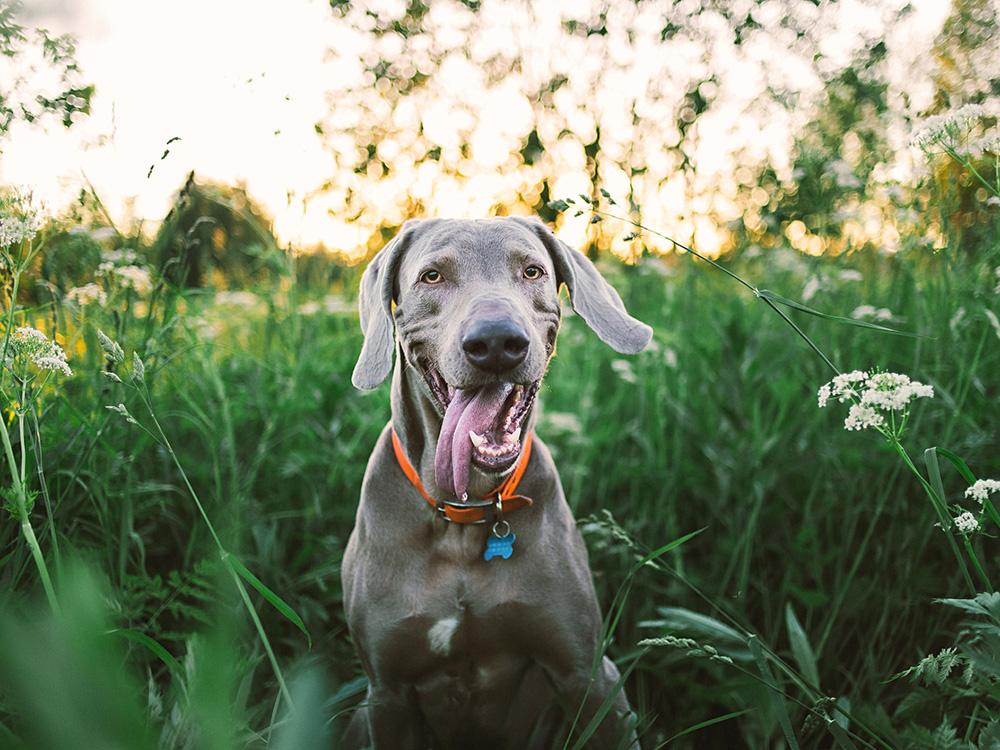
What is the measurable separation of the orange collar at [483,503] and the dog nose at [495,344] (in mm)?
373

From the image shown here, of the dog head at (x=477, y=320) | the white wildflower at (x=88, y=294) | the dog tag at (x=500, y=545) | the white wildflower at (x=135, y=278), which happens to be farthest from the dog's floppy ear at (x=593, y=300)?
the white wildflower at (x=88, y=294)

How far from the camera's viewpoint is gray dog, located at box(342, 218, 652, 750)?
2373 millimetres

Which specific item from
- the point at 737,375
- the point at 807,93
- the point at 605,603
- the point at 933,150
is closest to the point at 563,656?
the point at 605,603

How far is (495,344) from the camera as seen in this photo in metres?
2.08

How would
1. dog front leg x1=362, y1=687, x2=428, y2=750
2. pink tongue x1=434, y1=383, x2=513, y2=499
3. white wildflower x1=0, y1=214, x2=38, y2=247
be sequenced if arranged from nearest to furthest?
white wildflower x1=0, y1=214, x2=38, y2=247 < pink tongue x1=434, y1=383, x2=513, y2=499 < dog front leg x1=362, y1=687, x2=428, y2=750

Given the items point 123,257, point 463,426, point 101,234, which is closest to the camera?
point 463,426

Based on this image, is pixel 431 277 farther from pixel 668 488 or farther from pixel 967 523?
pixel 967 523

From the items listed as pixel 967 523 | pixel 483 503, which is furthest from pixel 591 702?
pixel 967 523

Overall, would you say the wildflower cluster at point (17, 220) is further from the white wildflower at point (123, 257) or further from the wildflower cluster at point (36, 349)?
the white wildflower at point (123, 257)

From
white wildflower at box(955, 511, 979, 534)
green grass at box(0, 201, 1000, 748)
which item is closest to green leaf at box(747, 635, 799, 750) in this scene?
green grass at box(0, 201, 1000, 748)

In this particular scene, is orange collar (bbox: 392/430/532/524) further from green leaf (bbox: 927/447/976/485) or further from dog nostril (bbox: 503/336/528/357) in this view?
green leaf (bbox: 927/447/976/485)

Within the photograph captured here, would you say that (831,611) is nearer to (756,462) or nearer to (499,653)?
(756,462)

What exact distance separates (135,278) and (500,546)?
1.35 meters

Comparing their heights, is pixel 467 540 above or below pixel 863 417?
below
